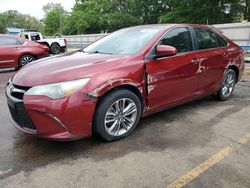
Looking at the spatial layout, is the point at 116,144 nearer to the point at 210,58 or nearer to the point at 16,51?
the point at 210,58

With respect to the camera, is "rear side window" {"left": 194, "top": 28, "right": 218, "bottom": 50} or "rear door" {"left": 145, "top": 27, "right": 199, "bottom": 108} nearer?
"rear door" {"left": 145, "top": 27, "right": 199, "bottom": 108}

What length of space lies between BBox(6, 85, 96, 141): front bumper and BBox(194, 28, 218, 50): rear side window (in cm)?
248

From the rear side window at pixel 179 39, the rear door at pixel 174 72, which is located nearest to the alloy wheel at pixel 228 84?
the rear door at pixel 174 72

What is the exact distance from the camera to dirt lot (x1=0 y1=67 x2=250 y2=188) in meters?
2.85

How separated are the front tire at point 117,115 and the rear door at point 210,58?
159 centimetres

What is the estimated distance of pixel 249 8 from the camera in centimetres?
3716

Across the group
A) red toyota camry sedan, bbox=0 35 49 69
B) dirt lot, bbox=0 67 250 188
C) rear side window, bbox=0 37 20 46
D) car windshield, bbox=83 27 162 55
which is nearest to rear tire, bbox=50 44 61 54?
red toyota camry sedan, bbox=0 35 49 69

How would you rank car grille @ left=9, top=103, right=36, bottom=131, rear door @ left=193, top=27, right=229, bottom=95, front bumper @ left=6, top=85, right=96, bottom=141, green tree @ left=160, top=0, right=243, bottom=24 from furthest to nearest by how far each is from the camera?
green tree @ left=160, top=0, right=243, bottom=24 → rear door @ left=193, top=27, right=229, bottom=95 → car grille @ left=9, top=103, right=36, bottom=131 → front bumper @ left=6, top=85, right=96, bottom=141

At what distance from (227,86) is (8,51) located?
24.4 feet

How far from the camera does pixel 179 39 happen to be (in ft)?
15.0

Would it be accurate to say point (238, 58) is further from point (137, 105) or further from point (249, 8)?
point (249, 8)

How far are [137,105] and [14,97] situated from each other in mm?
1552

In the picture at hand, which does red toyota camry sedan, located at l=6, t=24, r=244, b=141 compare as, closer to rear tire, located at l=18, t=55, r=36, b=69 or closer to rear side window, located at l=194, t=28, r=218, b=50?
rear side window, located at l=194, t=28, r=218, b=50

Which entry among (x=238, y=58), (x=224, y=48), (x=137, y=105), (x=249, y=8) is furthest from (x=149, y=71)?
(x=249, y=8)
